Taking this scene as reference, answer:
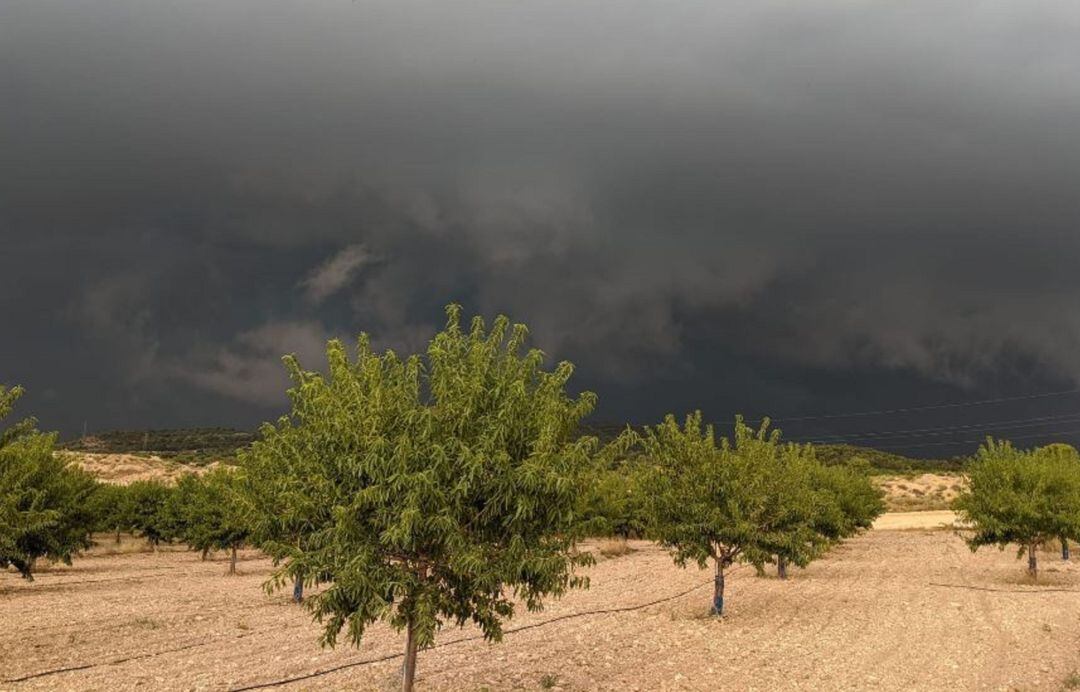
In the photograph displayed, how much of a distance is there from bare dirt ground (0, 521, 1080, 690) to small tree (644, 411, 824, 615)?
2.93 metres

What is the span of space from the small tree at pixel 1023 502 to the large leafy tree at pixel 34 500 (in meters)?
49.4

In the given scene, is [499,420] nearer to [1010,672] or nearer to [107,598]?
[1010,672]

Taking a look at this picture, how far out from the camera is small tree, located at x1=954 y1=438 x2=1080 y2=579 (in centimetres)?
4359

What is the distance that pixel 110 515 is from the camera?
77312 mm

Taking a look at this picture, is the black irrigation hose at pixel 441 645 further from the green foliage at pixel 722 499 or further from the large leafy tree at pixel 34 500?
the large leafy tree at pixel 34 500

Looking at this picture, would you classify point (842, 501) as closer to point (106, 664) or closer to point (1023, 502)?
point (1023, 502)

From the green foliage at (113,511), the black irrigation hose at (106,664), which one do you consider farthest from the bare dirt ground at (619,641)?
the green foliage at (113,511)

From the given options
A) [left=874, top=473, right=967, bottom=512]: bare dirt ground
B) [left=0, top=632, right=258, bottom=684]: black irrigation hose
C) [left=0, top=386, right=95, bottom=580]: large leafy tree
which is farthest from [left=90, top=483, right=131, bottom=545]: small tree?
[left=874, top=473, right=967, bottom=512]: bare dirt ground

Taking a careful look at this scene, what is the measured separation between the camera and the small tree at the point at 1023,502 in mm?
43594

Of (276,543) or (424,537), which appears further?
(276,543)

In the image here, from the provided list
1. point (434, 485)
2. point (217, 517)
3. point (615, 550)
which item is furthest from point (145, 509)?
point (434, 485)

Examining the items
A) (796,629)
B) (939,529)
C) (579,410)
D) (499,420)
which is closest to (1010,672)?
(796,629)

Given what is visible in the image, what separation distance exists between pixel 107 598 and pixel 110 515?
1666 inches

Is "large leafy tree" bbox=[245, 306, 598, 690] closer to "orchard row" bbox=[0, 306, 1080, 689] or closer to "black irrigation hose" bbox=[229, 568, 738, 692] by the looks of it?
"orchard row" bbox=[0, 306, 1080, 689]
